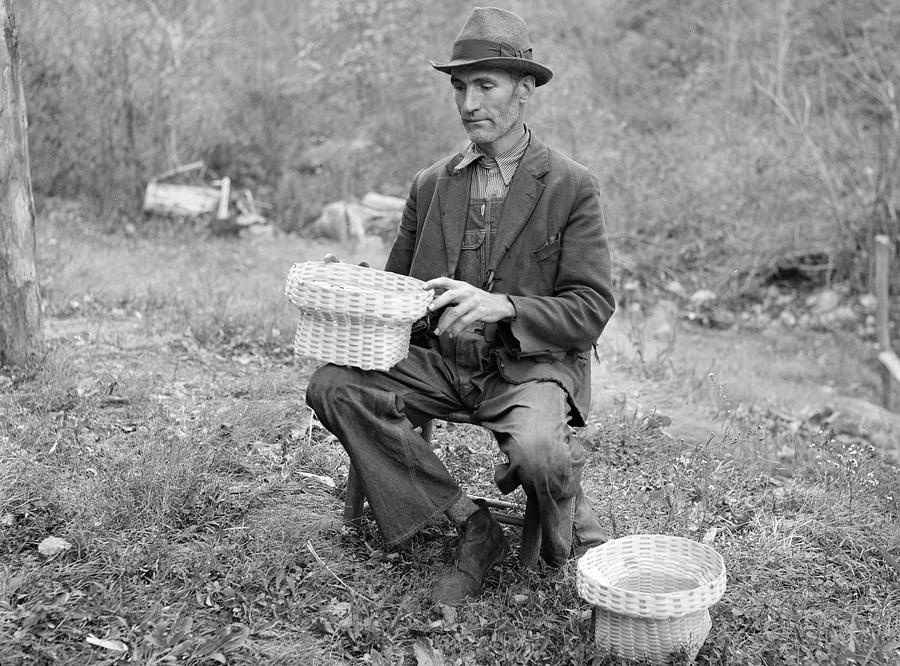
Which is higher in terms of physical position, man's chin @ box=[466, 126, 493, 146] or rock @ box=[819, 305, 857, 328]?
man's chin @ box=[466, 126, 493, 146]

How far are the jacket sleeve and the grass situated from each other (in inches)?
34.4

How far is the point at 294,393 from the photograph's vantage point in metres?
5.43

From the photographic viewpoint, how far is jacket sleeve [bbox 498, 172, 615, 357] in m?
3.41

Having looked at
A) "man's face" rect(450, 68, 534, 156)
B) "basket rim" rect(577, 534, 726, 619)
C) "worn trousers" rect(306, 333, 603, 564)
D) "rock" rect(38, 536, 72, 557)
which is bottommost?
"rock" rect(38, 536, 72, 557)

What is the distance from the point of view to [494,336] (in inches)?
143

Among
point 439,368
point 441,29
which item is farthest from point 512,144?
point 441,29

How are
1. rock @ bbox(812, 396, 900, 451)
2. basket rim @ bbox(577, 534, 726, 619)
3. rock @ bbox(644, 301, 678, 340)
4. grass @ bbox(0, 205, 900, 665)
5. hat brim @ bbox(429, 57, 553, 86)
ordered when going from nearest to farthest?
1. basket rim @ bbox(577, 534, 726, 619)
2. grass @ bbox(0, 205, 900, 665)
3. hat brim @ bbox(429, 57, 553, 86)
4. rock @ bbox(812, 396, 900, 451)
5. rock @ bbox(644, 301, 678, 340)

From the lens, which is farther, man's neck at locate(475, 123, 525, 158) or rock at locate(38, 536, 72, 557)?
man's neck at locate(475, 123, 525, 158)

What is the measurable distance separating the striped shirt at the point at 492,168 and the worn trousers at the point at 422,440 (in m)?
0.57

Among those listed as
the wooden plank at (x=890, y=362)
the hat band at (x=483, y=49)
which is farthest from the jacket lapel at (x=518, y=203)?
the wooden plank at (x=890, y=362)

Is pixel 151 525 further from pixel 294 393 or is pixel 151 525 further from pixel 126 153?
pixel 126 153

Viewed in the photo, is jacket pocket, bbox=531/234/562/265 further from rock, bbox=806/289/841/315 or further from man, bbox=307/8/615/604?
rock, bbox=806/289/841/315

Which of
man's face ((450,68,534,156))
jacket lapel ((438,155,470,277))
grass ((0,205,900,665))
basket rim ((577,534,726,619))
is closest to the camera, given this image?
basket rim ((577,534,726,619))

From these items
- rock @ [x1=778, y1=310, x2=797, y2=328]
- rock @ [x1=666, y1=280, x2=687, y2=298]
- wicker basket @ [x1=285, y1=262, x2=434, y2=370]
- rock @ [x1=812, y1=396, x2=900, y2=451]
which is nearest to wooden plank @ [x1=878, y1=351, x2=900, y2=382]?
rock @ [x1=812, y1=396, x2=900, y2=451]
